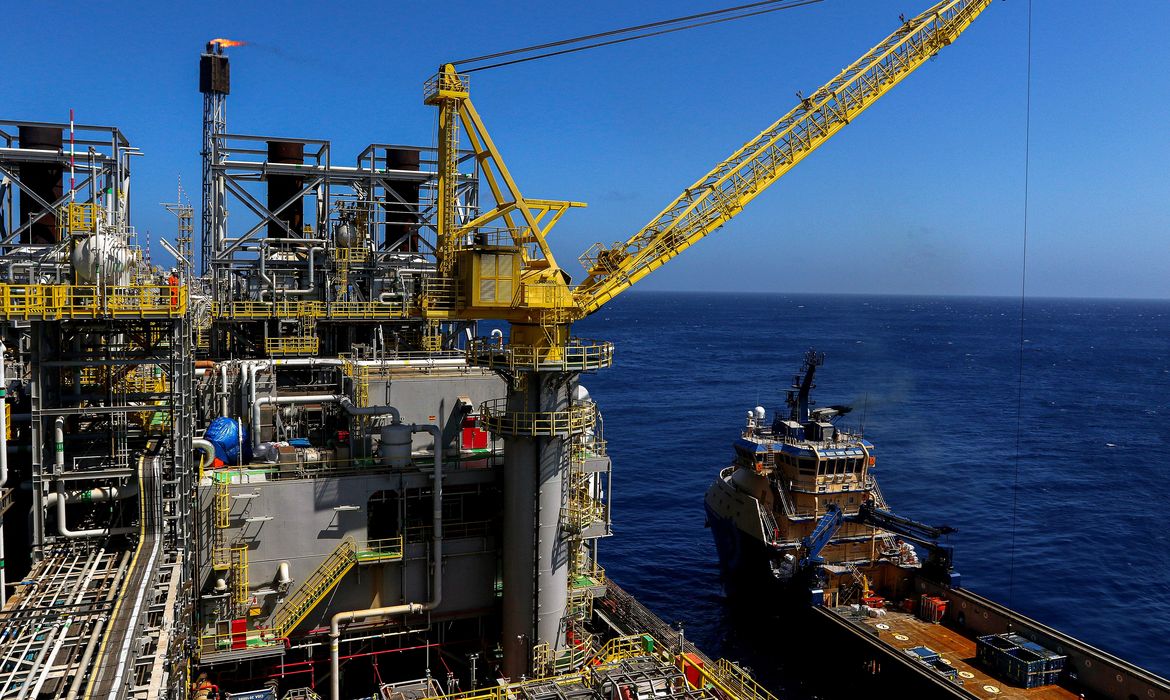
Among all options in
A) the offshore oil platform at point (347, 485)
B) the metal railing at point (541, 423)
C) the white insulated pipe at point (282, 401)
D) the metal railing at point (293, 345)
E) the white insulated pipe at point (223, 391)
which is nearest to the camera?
the offshore oil platform at point (347, 485)

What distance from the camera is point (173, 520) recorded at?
95.1ft

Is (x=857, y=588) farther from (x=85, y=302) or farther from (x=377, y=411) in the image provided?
(x=85, y=302)

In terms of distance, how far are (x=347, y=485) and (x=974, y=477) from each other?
67.6 metres

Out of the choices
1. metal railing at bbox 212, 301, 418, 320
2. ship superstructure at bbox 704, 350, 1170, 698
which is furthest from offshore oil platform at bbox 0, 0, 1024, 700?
ship superstructure at bbox 704, 350, 1170, 698

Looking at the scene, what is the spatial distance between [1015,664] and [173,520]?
117 ft

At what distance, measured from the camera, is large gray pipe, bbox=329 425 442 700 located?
1319 inches

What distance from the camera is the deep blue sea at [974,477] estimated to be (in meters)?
55.6

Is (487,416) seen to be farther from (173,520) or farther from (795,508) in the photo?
(795,508)

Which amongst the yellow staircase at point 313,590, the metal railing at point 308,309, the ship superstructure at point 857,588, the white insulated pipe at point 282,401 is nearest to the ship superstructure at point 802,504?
the ship superstructure at point 857,588

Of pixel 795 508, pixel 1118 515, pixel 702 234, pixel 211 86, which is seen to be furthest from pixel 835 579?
pixel 211 86

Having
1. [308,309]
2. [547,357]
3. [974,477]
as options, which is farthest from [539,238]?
[974,477]

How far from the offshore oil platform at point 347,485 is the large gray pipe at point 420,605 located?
0.41 ft

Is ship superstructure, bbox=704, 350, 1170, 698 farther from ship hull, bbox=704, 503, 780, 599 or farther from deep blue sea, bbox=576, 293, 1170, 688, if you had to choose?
deep blue sea, bbox=576, 293, 1170, 688

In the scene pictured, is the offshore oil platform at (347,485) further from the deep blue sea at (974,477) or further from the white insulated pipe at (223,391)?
the deep blue sea at (974,477)
